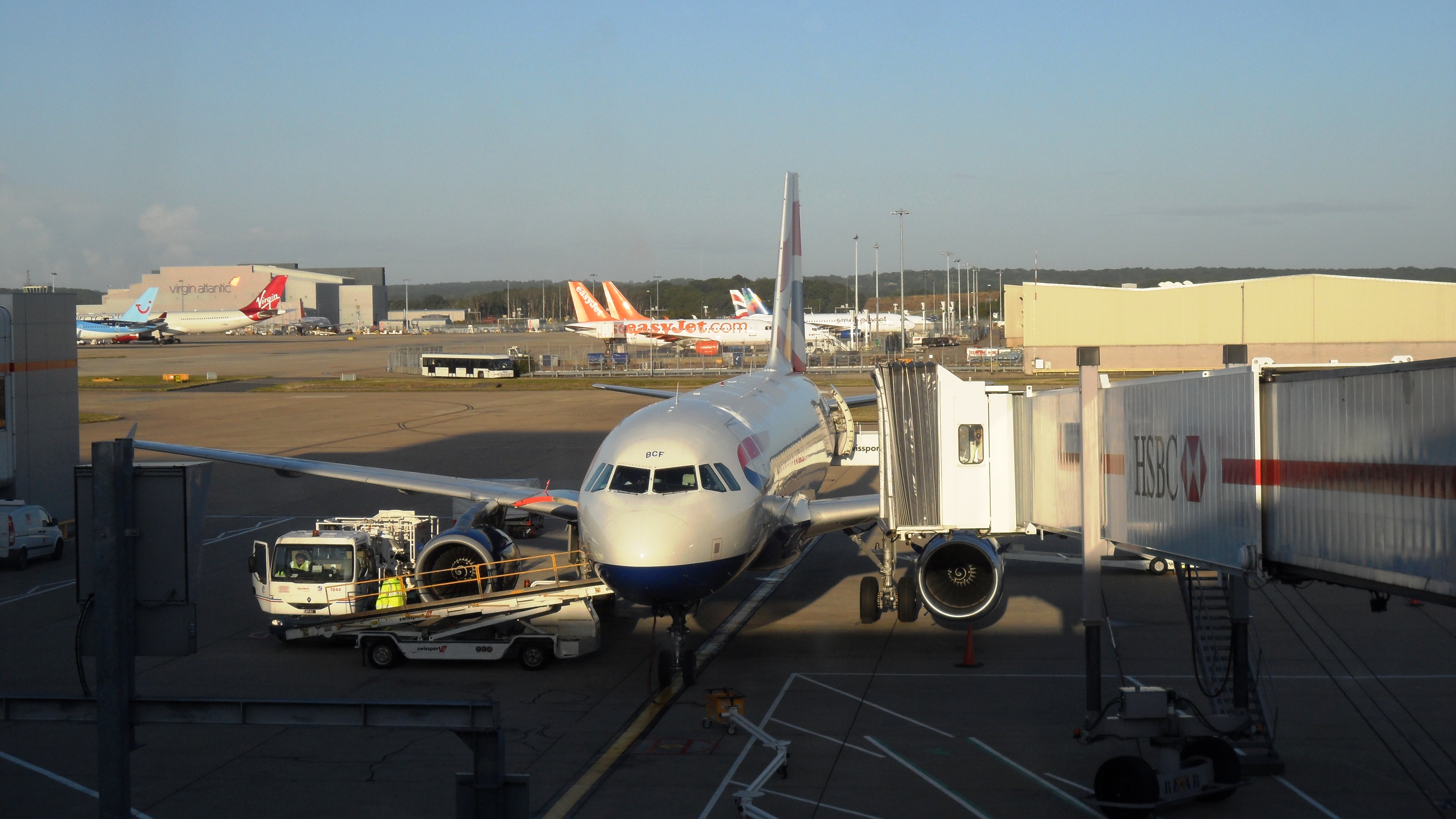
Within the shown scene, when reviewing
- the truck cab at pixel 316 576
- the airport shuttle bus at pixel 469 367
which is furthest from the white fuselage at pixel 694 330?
the truck cab at pixel 316 576

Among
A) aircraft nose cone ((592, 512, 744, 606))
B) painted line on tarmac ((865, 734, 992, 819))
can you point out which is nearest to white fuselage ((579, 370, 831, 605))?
aircraft nose cone ((592, 512, 744, 606))

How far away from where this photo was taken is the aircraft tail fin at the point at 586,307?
11862 centimetres

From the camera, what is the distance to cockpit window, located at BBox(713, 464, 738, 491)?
56.5 feet

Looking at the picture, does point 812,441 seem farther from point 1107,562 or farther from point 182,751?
point 182,751

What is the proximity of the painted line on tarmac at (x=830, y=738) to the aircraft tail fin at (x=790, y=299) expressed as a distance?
1780cm

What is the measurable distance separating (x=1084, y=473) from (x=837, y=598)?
35.7 feet

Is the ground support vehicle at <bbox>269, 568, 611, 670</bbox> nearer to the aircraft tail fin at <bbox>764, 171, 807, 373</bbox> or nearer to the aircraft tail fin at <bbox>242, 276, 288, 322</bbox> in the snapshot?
the aircraft tail fin at <bbox>764, 171, 807, 373</bbox>

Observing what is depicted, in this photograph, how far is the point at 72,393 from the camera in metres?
33.8

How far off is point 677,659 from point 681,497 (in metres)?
2.74

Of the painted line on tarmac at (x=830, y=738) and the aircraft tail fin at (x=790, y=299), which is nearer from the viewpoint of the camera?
the painted line on tarmac at (x=830, y=738)

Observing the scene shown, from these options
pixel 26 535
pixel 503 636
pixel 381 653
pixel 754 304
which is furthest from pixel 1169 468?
pixel 754 304

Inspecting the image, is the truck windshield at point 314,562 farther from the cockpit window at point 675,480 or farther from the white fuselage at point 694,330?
the white fuselage at point 694,330

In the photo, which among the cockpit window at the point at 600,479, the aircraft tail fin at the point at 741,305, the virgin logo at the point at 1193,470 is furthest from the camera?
the aircraft tail fin at the point at 741,305

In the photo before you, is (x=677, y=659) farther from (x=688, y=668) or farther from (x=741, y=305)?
(x=741, y=305)
